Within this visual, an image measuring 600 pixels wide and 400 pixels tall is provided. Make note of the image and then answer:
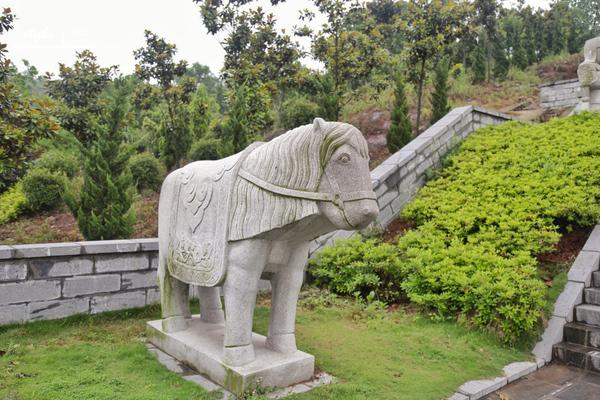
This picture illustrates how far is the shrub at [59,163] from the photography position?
37.4ft

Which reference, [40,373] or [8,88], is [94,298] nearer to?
[40,373]

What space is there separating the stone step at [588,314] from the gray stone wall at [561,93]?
13931mm

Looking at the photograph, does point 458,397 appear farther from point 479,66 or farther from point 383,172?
point 479,66

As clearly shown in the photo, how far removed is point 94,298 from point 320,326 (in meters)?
2.52

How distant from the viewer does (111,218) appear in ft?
23.2

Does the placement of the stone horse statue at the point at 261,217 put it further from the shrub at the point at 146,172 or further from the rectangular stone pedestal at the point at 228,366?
the shrub at the point at 146,172

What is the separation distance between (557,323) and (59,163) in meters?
11.2

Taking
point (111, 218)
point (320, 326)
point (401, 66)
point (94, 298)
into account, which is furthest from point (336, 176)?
point (401, 66)

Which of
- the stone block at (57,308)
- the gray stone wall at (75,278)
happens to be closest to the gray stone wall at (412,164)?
the gray stone wall at (75,278)

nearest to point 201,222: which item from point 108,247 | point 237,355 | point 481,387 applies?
point 237,355

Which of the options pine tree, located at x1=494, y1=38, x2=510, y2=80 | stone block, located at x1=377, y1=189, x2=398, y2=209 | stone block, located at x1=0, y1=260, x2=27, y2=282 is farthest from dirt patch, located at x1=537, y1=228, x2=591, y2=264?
pine tree, located at x1=494, y1=38, x2=510, y2=80

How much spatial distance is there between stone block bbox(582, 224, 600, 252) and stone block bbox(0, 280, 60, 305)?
6.20 metres

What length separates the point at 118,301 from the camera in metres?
5.27

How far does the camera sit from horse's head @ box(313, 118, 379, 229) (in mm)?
3070
